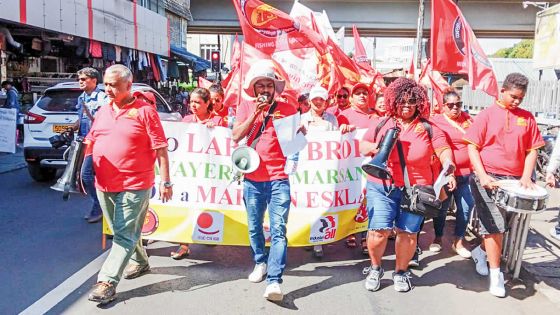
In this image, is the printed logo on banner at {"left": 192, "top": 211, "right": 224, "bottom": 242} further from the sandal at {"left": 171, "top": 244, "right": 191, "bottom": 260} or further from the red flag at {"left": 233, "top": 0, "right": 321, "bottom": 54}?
the red flag at {"left": 233, "top": 0, "right": 321, "bottom": 54}

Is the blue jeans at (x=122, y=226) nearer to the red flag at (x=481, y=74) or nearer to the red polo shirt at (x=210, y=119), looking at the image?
the red polo shirt at (x=210, y=119)

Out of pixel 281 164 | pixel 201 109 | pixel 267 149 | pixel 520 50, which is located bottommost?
pixel 281 164

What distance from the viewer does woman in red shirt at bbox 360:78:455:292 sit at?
4.29m

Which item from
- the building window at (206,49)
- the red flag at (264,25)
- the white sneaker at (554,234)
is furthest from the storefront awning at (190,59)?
the building window at (206,49)

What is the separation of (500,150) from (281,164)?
1.82 meters

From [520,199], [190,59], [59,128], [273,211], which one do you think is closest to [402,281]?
[520,199]

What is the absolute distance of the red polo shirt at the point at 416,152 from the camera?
4273 mm

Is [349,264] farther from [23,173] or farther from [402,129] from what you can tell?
[23,173]

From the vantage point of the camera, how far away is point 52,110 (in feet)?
29.7

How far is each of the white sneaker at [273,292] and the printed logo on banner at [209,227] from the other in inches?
44.5

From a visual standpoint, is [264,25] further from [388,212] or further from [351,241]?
[388,212]

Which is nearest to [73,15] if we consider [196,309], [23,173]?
[23,173]

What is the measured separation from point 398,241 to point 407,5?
2841 cm

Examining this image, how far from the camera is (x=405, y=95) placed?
4277 millimetres
